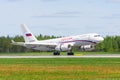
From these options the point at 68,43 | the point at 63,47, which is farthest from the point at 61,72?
the point at 63,47

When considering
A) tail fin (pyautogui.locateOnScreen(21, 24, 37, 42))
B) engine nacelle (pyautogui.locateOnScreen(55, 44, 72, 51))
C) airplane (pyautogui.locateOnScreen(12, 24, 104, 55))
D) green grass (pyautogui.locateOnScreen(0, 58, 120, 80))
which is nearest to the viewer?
green grass (pyautogui.locateOnScreen(0, 58, 120, 80))

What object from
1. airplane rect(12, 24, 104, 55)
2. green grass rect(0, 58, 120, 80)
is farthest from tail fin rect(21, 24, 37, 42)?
green grass rect(0, 58, 120, 80)

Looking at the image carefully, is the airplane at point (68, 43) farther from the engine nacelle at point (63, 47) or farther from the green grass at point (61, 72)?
the green grass at point (61, 72)

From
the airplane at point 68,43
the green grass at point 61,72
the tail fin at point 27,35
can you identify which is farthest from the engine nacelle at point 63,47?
the green grass at point 61,72

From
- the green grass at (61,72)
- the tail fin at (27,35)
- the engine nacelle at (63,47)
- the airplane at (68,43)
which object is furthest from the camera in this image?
the tail fin at (27,35)

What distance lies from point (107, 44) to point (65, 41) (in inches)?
3989

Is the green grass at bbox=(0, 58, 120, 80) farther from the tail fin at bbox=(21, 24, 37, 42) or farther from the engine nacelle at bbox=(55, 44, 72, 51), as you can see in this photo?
the tail fin at bbox=(21, 24, 37, 42)

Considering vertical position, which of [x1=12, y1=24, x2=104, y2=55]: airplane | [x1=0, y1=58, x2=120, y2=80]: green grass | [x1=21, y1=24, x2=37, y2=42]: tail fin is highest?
[x1=21, y1=24, x2=37, y2=42]: tail fin

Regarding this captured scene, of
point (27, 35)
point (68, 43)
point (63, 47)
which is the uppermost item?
point (27, 35)

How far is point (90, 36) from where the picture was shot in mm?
91125

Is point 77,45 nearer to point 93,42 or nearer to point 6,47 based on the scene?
point 93,42

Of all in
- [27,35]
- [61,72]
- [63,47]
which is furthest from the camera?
[27,35]

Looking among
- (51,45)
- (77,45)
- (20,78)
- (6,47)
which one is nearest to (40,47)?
(51,45)

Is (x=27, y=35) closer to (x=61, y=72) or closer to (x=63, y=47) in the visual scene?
(x=63, y=47)
